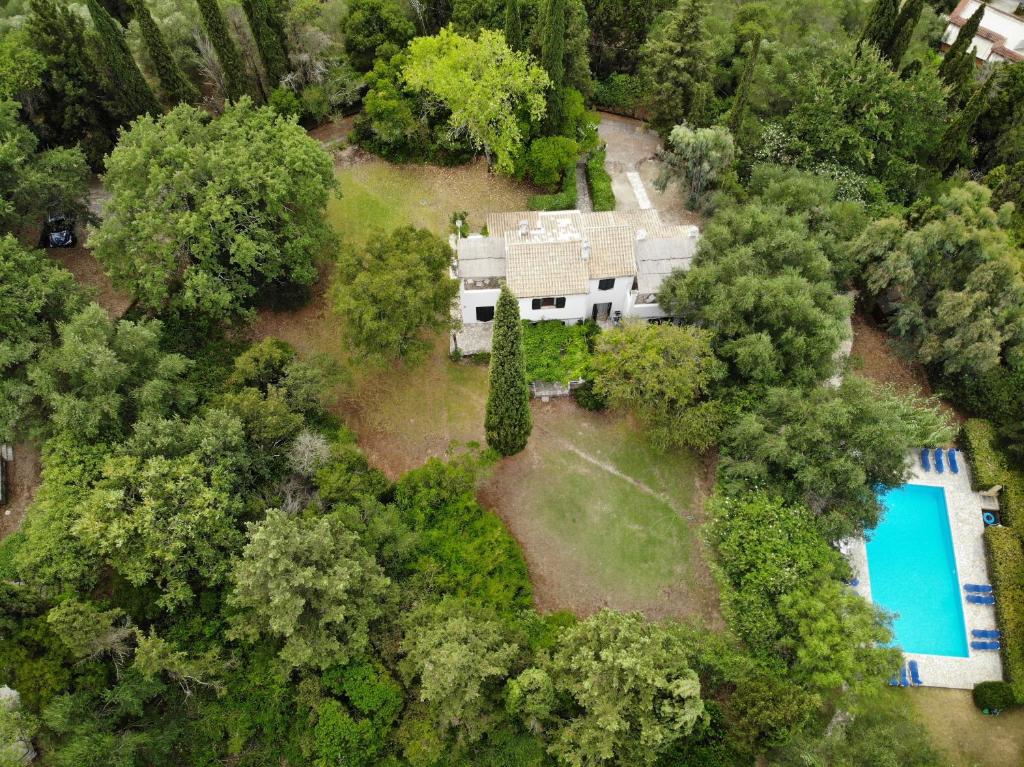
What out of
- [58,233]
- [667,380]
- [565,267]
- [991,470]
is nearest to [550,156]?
[565,267]

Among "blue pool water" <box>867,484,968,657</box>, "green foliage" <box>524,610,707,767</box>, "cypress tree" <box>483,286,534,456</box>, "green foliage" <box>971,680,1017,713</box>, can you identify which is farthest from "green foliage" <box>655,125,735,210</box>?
"green foliage" <box>971,680,1017,713</box>

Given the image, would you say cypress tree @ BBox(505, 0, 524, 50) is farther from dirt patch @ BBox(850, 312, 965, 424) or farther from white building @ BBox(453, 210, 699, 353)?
dirt patch @ BBox(850, 312, 965, 424)

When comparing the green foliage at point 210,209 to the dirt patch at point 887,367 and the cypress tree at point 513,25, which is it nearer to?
the cypress tree at point 513,25

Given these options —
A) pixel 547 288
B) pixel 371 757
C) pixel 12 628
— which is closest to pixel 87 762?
pixel 12 628

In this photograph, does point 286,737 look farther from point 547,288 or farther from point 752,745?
point 547,288

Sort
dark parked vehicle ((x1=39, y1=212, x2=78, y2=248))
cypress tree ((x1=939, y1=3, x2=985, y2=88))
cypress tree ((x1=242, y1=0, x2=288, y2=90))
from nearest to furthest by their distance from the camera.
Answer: dark parked vehicle ((x1=39, y1=212, x2=78, y2=248)) < cypress tree ((x1=242, y1=0, x2=288, y2=90)) < cypress tree ((x1=939, y1=3, x2=985, y2=88))
